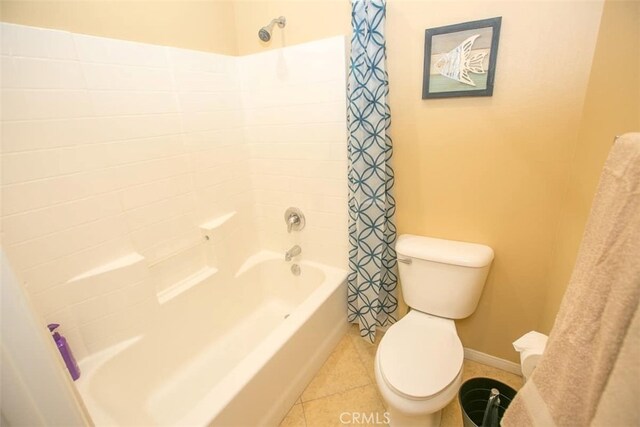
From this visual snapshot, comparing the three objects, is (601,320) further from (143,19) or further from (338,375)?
(143,19)

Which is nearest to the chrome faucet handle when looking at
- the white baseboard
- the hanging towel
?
the white baseboard

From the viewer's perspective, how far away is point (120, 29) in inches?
49.7

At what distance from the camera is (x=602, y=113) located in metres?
0.98

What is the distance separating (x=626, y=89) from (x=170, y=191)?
6.07ft

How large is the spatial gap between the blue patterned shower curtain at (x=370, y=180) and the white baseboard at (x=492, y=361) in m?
→ 0.48

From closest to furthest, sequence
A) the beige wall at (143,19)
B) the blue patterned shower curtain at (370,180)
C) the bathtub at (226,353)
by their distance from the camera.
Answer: the beige wall at (143,19)
the bathtub at (226,353)
the blue patterned shower curtain at (370,180)

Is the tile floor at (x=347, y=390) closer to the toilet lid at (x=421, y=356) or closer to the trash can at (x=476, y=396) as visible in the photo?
the trash can at (x=476, y=396)

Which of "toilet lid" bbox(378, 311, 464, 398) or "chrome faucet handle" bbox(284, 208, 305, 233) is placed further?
"chrome faucet handle" bbox(284, 208, 305, 233)

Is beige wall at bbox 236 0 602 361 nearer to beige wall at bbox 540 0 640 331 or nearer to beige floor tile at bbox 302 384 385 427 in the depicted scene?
beige wall at bbox 540 0 640 331

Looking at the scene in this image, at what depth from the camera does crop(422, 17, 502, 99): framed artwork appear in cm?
120

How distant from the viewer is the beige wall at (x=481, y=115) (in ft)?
3.67

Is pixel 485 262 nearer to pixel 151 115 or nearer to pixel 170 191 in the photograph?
pixel 170 191

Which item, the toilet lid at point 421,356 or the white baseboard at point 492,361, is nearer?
the toilet lid at point 421,356

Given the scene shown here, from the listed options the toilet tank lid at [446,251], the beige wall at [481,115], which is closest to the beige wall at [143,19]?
the beige wall at [481,115]
